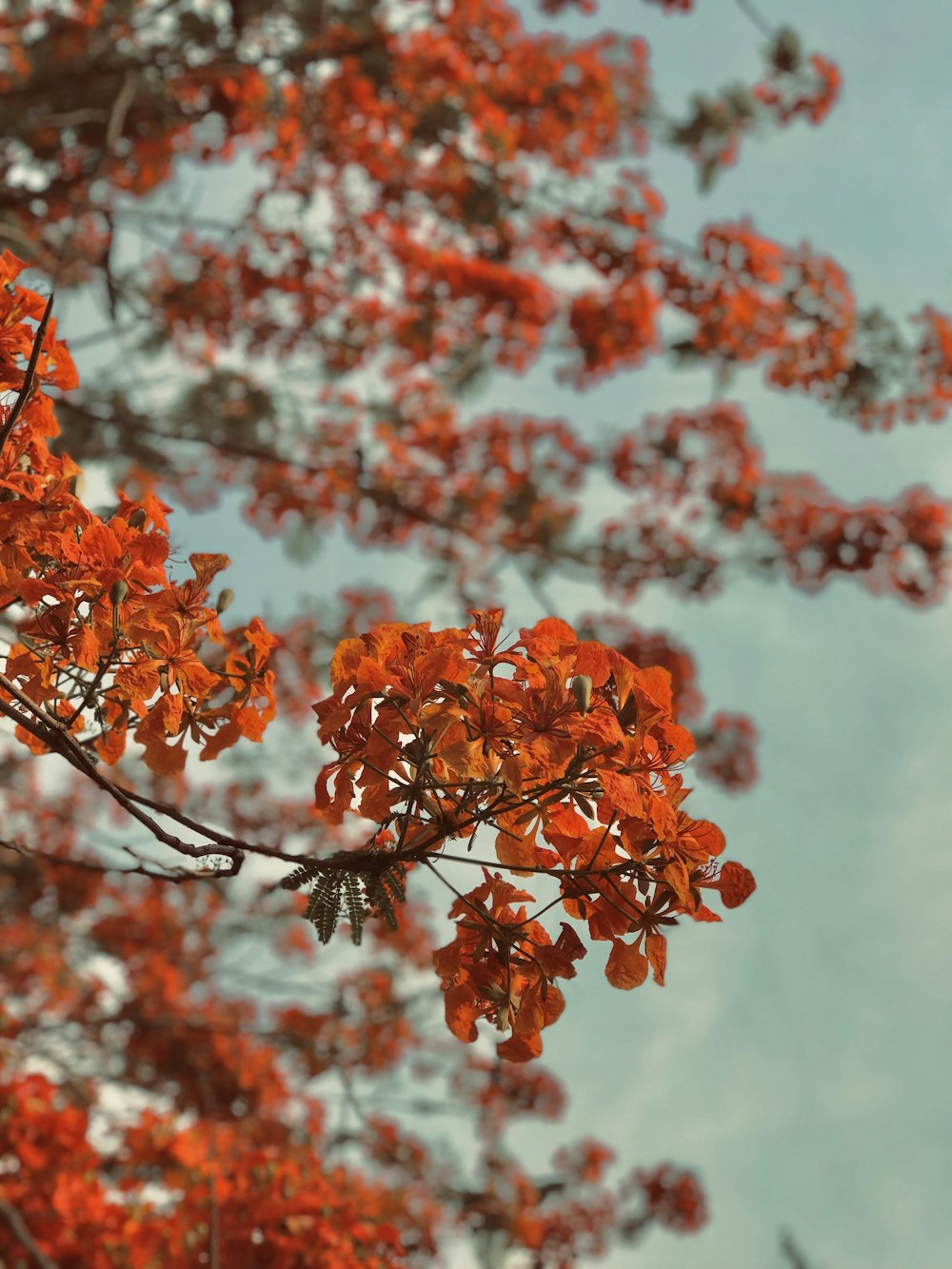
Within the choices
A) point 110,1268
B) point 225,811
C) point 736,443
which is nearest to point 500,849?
point 110,1268

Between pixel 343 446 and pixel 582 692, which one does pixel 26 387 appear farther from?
pixel 343 446

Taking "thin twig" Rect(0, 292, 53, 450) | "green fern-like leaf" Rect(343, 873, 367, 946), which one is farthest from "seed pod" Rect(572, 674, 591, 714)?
"thin twig" Rect(0, 292, 53, 450)

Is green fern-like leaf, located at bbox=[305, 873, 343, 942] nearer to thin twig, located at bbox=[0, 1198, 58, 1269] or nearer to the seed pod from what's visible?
the seed pod

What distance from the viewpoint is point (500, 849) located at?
172 cm

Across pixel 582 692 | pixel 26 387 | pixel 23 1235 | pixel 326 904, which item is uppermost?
pixel 26 387

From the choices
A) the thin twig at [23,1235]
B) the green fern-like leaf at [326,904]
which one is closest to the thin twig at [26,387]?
the green fern-like leaf at [326,904]

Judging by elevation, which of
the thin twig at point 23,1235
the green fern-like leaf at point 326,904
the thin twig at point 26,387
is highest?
the thin twig at point 26,387

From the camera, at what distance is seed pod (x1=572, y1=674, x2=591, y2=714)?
64.3 inches

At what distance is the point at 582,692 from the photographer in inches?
64.4

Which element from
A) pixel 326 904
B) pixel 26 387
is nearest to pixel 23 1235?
pixel 326 904

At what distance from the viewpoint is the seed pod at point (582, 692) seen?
1633 millimetres

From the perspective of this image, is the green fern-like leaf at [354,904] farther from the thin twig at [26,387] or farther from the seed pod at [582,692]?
the thin twig at [26,387]

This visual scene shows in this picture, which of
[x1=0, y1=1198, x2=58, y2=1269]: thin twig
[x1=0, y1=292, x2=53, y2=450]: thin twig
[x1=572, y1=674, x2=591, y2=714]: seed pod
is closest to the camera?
[x1=572, y1=674, x2=591, y2=714]: seed pod

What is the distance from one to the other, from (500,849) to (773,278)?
22.2 ft
